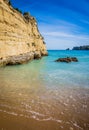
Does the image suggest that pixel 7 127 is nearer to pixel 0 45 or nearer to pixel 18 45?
pixel 0 45

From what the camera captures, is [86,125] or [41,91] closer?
[86,125]

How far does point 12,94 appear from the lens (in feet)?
26.9

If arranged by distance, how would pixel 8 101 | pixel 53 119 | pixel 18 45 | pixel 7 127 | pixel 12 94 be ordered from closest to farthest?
1. pixel 7 127
2. pixel 53 119
3. pixel 8 101
4. pixel 12 94
5. pixel 18 45

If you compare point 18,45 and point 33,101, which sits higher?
point 18,45

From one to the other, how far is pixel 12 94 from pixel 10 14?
64.7 ft

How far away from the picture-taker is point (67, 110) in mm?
6230

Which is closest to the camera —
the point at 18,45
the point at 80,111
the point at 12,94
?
the point at 80,111

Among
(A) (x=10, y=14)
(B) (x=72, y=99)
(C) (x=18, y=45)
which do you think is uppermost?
(A) (x=10, y=14)

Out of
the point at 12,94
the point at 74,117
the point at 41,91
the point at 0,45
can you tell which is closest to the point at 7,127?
the point at 74,117

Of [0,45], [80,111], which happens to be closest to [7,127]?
[80,111]

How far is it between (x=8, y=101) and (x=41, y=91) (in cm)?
229

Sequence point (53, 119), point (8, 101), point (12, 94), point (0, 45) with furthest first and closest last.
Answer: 1. point (0, 45)
2. point (12, 94)
3. point (8, 101)
4. point (53, 119)

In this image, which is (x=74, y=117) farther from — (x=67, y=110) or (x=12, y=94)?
(x=12, y=94)

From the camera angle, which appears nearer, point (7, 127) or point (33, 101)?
point (7, 127)
